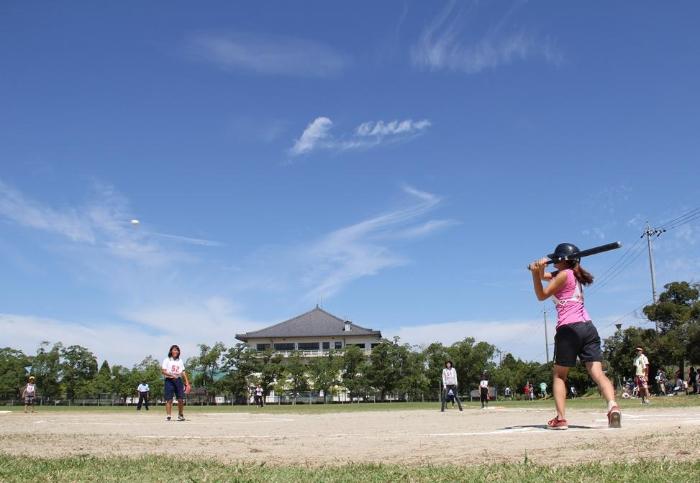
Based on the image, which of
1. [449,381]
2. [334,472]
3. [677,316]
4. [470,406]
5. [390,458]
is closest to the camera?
[334,472]

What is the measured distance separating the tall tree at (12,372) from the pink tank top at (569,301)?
71.9m

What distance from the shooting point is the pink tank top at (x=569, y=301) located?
25.3 feet

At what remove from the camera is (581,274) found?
25.9 feet

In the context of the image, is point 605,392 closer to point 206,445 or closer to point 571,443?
point 571,443

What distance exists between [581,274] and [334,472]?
457 cm

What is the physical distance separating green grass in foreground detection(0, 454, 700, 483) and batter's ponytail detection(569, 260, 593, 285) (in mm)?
3660

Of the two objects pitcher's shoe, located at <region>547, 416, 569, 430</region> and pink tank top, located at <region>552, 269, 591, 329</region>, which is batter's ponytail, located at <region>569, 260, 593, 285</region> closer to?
pink tank top, located at <region>552, 269, 591, 329</region>

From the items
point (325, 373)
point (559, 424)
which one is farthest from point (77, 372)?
point (559, 424)

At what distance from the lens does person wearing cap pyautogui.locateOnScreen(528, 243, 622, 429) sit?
7621mm

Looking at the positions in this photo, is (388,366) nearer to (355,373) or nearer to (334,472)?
(355,373)

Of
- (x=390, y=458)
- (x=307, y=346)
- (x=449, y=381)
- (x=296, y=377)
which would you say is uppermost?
(x=307, y=346)

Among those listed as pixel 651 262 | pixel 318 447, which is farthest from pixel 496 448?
pixel 651 262

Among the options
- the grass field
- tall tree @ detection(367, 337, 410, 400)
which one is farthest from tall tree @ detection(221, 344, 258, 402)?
the grass field

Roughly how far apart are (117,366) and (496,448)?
75.7 meters
